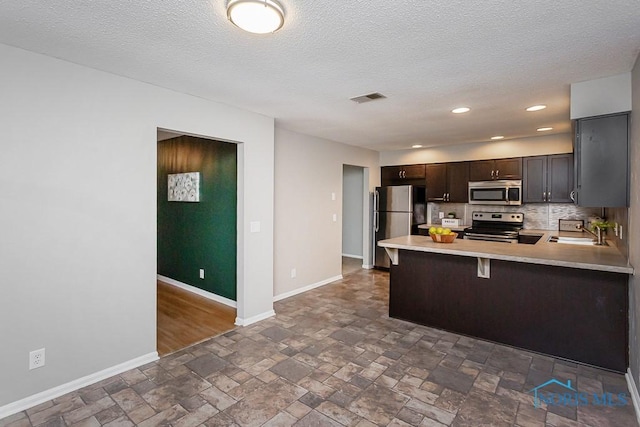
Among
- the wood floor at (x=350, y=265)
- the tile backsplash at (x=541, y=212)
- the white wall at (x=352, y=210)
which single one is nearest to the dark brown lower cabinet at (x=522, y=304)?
the wood floor at (x=350, y=265)

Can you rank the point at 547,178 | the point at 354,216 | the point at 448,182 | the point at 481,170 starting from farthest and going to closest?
1. the point at 354,216
2. the point at 448,182
3. the point at 481,170
4. the point at 547,178

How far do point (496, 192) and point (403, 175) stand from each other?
1749 mm

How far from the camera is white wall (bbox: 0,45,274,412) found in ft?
7.25

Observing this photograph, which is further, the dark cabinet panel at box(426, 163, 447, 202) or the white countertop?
the dark cabinet panel at box(426, 163, 447, 202)

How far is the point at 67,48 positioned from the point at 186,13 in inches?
43.0

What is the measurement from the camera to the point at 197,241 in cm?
488

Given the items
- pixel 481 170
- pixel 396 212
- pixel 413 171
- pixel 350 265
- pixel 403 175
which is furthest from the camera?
pixel 350 265

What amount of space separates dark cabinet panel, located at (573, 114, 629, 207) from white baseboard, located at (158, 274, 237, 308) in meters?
4.07

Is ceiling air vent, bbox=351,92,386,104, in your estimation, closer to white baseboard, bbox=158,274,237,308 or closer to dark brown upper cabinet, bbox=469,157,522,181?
white baseboard, bbox=158,274,237,308

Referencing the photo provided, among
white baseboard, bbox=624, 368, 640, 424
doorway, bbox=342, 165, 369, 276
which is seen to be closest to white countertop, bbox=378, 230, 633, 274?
white baseboard, bbox=624, 368, 640, 424

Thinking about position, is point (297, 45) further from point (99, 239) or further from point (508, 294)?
point (508, 294)

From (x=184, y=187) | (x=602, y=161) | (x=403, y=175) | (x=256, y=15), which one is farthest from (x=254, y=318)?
(x=403, y=175)

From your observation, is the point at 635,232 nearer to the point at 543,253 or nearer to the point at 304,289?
the point at 543,253

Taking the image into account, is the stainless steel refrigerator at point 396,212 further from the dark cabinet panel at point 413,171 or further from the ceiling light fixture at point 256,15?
the ceiling light fixture at point 256,15
